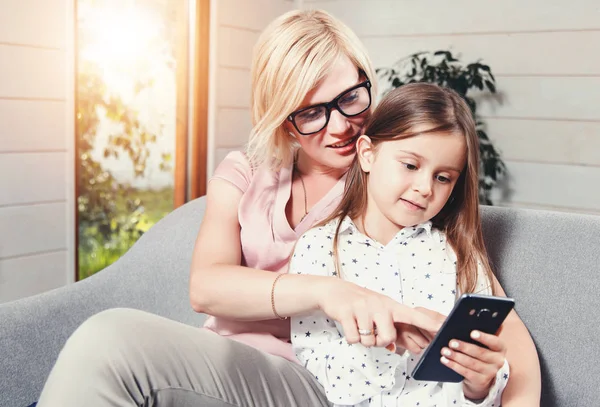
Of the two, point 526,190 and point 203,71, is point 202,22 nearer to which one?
point 203,71

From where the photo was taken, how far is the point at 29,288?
9.58ft

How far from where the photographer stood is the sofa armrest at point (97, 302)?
4.92 feet

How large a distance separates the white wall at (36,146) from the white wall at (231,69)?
0.89 meters

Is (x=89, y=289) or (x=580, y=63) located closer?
(x=89, y=289)

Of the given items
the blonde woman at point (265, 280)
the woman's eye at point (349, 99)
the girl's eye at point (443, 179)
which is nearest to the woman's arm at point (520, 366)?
the blonde woman at point (265, 280)

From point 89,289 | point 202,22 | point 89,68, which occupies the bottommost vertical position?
point 89,289

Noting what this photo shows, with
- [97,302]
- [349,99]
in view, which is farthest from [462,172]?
[97,302]

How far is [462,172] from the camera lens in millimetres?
1280

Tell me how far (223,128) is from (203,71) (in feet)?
1.03

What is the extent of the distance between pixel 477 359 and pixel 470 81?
269cm

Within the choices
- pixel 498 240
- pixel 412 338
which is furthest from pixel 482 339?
pixel 498 240

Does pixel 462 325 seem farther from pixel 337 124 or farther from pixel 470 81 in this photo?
pixel 470 81

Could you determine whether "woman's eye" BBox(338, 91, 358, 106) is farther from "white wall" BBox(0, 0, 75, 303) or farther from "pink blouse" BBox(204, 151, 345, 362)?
"white wall" BBox(0, 0, 75, 303)

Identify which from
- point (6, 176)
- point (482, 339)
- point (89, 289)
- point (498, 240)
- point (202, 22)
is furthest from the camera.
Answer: point (202, 22)
